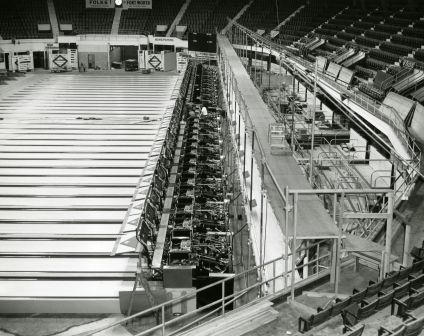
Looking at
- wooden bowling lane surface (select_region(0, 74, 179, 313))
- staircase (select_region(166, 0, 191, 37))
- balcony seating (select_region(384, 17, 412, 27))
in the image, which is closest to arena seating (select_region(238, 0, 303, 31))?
staircase (select_region(166, 0, 191, 37))

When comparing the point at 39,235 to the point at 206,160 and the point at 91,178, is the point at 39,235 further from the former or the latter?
the point at 206,160

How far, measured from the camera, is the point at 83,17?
106ft

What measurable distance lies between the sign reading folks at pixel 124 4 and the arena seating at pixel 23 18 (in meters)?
2.53

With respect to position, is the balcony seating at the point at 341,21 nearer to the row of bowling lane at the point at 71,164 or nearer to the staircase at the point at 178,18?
the row of bowling lane at the point at 71,164

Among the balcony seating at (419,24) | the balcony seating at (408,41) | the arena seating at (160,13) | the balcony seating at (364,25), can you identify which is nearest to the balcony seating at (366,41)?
the balcony seating at (408,41)

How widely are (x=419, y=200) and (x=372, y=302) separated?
127 inches

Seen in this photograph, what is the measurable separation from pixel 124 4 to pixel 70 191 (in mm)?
24470

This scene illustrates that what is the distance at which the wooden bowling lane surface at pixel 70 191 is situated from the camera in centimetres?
708

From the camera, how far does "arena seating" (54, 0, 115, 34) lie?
31.8 meters

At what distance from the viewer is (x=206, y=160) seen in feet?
36.2

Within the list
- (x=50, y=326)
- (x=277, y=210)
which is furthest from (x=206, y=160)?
(x=277, y=210)

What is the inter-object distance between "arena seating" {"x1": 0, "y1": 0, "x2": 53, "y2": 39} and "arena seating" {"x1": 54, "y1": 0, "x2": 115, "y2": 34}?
2.91 ft

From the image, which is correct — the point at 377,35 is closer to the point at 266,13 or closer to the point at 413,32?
the point at 413,32

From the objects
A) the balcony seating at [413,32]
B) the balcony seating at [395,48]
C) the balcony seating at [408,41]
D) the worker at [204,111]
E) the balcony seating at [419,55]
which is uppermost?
the balcony seating at [413,32]
